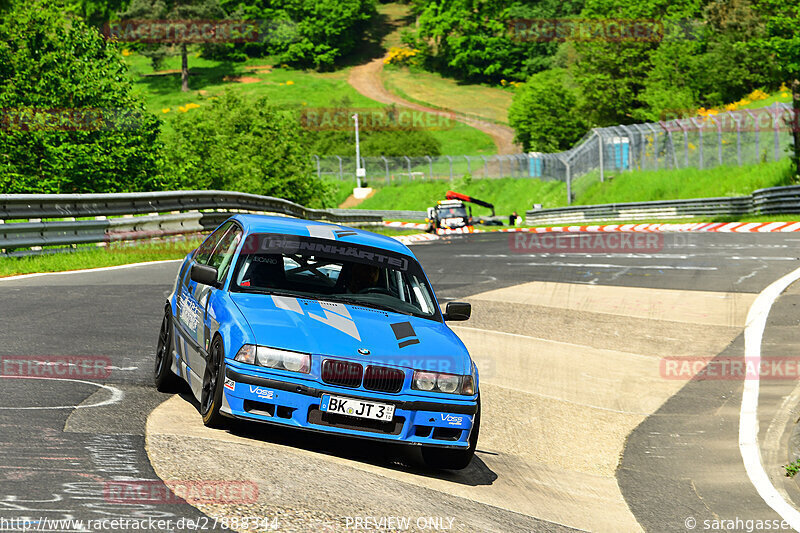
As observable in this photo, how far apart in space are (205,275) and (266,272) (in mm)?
482

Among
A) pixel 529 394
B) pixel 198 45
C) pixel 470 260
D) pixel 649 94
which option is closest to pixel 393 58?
pixel 198 45

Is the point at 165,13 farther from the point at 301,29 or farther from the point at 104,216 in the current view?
the point at 104,216

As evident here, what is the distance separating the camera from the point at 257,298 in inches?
270

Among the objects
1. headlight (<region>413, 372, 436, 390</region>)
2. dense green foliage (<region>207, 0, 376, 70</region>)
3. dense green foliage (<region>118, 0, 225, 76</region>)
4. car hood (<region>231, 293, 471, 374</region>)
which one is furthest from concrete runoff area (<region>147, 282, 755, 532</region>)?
dense green foliage (<region>207, 0, 376, 70</region>)

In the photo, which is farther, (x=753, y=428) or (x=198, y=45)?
(x=198, y=45)

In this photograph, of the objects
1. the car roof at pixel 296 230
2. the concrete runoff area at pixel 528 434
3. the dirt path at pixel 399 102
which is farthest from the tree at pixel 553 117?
the car roof at pixel 296 230

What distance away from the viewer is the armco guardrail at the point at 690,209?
32.6 metres

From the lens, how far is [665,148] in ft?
155

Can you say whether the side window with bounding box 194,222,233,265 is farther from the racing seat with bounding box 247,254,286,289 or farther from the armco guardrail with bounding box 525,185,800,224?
the armco guardrail with bounding box 525,185,800,224

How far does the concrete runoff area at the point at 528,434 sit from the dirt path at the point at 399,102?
8169 cm

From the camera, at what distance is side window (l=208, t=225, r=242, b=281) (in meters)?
7.46

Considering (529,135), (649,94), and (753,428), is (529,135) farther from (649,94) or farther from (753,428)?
(753,428)

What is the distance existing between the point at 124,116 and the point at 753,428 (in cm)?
2900

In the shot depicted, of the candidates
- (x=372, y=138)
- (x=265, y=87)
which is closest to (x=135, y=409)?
(x=372, y=138)
